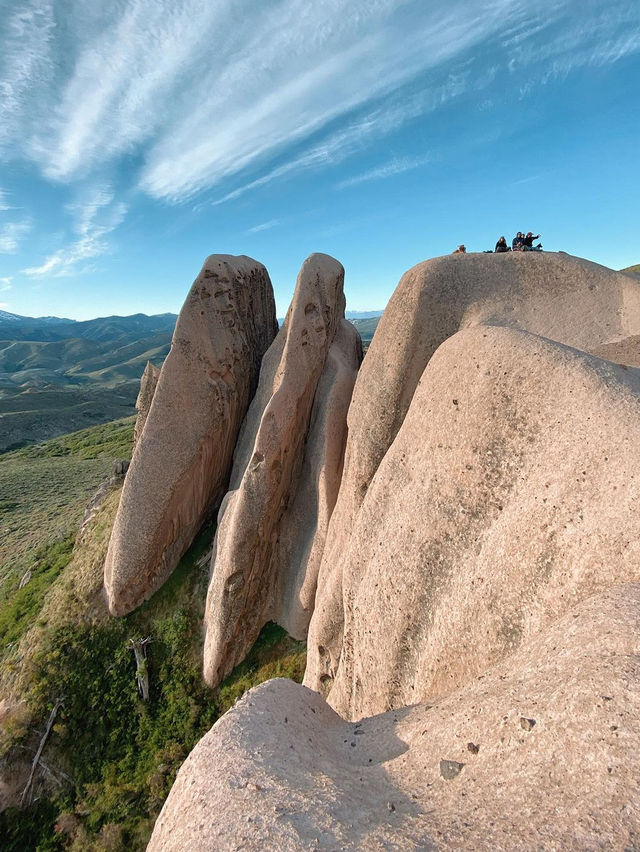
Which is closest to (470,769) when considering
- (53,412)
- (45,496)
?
(45,496)

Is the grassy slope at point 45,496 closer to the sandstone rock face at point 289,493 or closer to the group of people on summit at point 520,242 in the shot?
the sandstone rock face at point 289,493

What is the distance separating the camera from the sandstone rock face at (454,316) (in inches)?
326

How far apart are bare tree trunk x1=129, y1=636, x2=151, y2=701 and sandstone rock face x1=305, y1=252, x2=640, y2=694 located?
15.2ft

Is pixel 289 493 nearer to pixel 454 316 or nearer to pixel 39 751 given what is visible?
pixel 454 316

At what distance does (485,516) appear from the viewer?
584cm

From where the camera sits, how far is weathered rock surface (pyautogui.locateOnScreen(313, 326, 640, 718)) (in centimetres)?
468

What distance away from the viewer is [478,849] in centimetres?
265

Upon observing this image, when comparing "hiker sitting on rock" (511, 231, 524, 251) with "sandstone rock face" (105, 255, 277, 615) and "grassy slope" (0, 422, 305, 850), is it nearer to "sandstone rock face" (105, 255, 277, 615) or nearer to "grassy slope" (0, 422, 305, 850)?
"sandstone rock face" (105, 255, 277, 615)

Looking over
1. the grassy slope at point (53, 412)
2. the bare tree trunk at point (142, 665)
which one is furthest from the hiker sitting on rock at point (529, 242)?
the grassy slope at point (53, 412)

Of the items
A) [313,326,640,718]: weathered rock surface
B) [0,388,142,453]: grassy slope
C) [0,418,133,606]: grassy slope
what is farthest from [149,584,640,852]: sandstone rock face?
[0,388,142,453]: grassy slope

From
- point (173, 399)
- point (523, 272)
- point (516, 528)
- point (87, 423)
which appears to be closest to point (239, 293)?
point (173, 399)

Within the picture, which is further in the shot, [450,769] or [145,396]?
[145,396]

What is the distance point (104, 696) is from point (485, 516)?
1066cm

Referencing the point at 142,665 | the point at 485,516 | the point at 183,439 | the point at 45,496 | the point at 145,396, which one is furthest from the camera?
the point at 45,496
